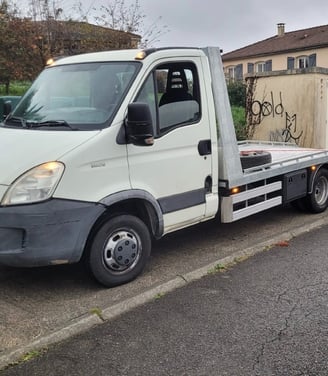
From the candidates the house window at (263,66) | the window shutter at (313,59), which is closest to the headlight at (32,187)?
the window shutter at (313,59)

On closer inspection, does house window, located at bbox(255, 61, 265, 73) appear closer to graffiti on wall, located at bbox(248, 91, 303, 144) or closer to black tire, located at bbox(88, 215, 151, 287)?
graffiti on wall, located at bbox(248, 91, 303, 144)

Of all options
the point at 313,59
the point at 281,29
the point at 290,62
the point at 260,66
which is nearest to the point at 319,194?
the point at 313,59

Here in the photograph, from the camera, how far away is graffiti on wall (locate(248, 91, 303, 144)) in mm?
8555

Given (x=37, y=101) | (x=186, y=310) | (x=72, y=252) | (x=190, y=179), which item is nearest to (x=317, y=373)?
(x=186, y=310)

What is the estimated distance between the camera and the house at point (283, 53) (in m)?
42.2

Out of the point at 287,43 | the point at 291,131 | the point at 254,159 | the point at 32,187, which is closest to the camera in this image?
the point at 32,187

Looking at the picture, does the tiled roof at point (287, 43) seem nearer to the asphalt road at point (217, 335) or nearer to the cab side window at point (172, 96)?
the cab side window at point (172, 96)

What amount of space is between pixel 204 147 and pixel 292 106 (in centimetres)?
358

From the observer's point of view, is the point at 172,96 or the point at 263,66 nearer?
the point at 172,96

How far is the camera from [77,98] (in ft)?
16.5

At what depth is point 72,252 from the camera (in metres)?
4.36

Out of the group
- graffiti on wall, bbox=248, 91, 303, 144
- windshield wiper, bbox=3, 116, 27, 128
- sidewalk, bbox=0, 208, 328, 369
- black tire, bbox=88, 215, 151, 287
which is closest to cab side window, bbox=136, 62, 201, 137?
black tire, bbox=88, 215, 151, 287

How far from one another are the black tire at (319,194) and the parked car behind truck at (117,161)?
1581 mm

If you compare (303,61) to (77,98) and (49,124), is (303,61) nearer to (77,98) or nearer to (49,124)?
(77,98)
